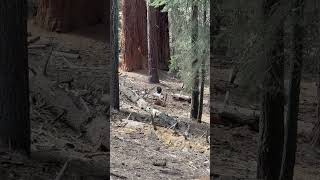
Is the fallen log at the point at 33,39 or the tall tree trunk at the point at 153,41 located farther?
the tall tree trunk at the point at 153,41

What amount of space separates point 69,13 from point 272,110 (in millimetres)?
1325

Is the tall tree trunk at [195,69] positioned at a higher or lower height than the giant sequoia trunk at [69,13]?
lower

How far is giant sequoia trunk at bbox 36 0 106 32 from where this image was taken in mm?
2774

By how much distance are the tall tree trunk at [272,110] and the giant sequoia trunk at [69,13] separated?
103cm

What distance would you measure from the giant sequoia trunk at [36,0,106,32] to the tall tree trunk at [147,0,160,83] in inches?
221

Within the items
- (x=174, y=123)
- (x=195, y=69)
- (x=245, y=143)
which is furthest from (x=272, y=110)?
(x=174, y=123)

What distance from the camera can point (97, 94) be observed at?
2.99 m

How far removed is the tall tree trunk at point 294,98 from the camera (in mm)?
2508

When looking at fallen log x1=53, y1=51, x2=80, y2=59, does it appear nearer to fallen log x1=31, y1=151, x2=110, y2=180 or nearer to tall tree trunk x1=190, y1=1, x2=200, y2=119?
fallen log x1=31, y1=151, x2=110, y2=180

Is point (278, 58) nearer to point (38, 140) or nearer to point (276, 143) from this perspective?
point (276, 143)

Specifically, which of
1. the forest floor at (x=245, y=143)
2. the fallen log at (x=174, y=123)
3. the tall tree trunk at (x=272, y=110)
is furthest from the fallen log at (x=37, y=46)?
the fallen log at (x=174, y=123)

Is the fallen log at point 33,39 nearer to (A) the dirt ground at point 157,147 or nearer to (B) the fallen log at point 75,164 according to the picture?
(B) the fallen log at point 75,164

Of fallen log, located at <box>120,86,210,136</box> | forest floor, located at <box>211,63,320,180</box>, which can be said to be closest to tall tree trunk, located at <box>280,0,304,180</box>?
forest floor, located at <box>211,63,320,180</box>

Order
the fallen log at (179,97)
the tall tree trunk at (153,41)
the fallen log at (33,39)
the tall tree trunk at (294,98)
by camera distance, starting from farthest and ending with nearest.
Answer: the tall tree trunk at (153,41) → the fallen log at (179,97) → the fallen log at (33,39) → the tall tree trunk at (294,98)
